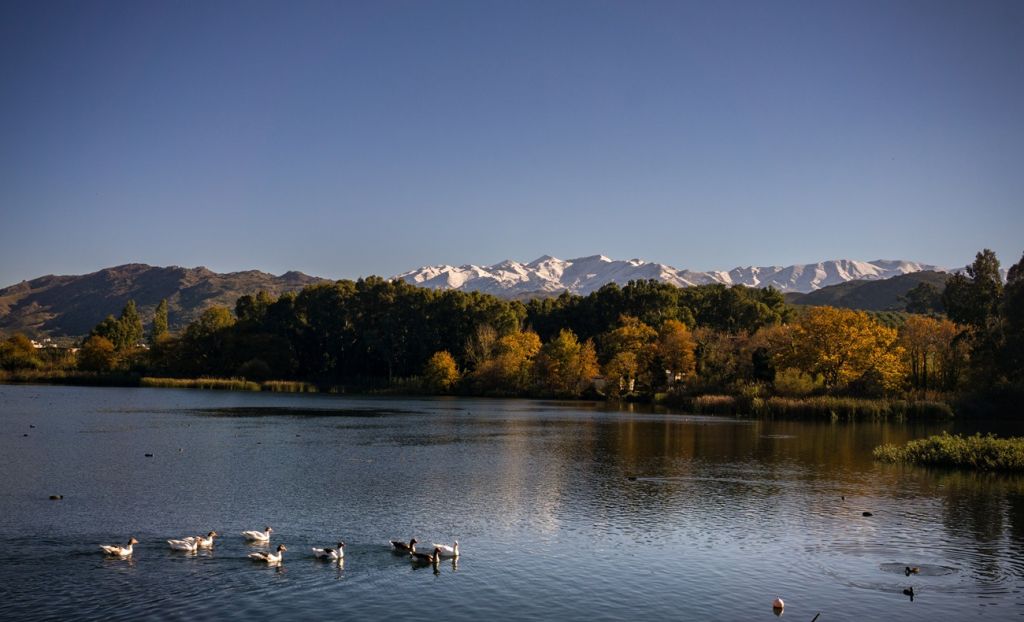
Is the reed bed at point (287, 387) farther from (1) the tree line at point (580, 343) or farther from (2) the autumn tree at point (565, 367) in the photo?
(2) the autumn tree at point (565, 367)

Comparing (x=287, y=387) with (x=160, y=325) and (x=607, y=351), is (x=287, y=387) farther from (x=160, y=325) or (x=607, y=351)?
(x=160, y=325)

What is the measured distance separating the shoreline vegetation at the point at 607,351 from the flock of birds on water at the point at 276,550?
205ft

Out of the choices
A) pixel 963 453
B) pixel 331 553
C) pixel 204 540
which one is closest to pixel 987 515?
pixel 963 453

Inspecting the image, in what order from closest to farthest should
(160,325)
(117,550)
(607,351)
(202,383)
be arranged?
(117,550), (607,351), (202,383), (160,325)

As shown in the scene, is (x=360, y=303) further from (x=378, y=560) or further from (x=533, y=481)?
(x=378, y=560)

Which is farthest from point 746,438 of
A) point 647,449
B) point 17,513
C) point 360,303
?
point 360,303

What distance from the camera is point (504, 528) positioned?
28.9 meters

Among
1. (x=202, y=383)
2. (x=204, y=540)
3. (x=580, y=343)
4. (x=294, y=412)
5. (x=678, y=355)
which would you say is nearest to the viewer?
(x=204, y=540)

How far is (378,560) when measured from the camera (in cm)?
2411

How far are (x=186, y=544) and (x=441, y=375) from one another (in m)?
112

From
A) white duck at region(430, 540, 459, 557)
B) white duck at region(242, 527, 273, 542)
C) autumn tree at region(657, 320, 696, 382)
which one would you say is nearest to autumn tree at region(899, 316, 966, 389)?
Result: autumn tree at region(657, 320, 696, 382)

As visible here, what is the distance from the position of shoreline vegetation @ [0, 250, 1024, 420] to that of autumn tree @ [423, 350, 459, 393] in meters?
0.23

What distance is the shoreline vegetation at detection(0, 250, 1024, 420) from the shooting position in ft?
283

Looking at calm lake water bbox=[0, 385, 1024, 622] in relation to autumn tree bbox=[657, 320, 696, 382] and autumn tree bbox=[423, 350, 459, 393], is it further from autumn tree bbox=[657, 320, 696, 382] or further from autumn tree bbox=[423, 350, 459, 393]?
autumn tree bbox=[423, 350, 459, 393]
